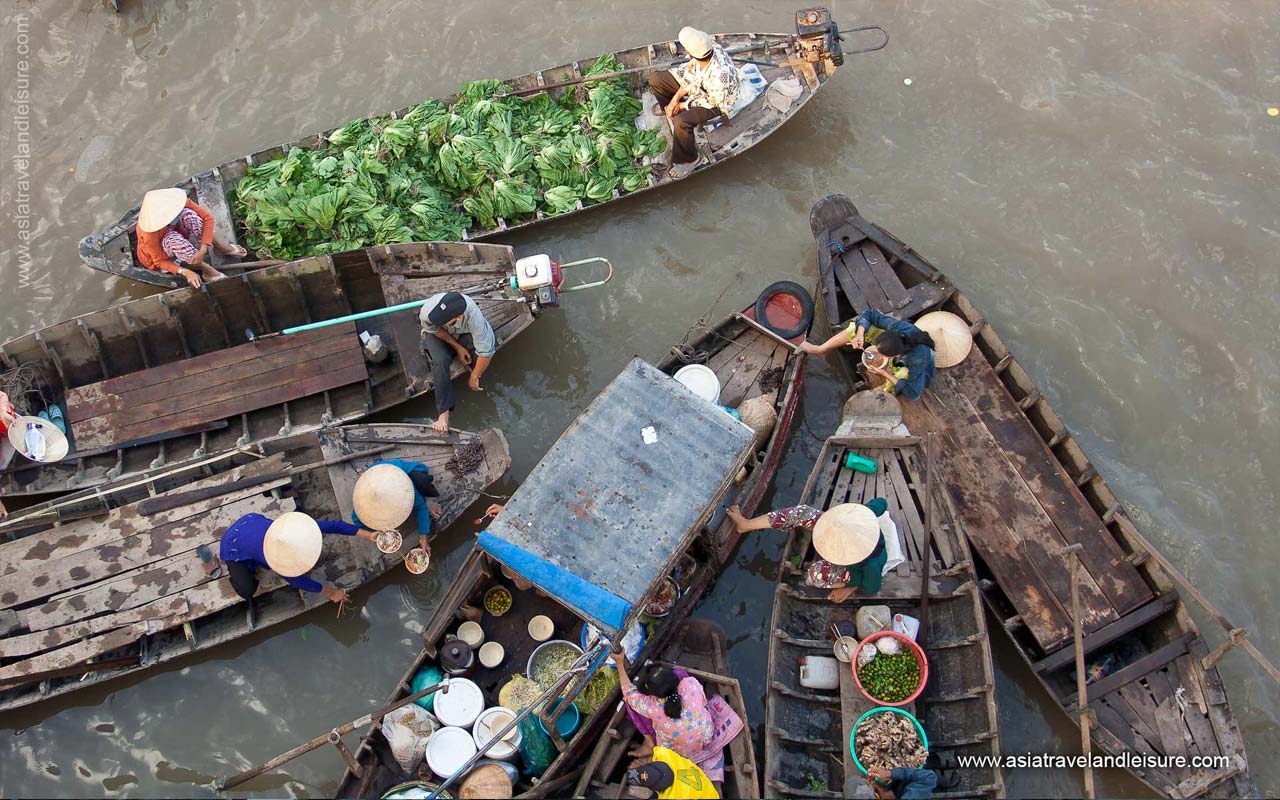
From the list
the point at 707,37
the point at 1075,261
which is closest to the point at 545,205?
the point at 707,37

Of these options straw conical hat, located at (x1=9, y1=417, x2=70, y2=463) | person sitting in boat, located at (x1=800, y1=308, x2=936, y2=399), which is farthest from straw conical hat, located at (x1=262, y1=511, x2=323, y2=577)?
person sitting in boat, located at (x1=800, y1=308, x2=936, y2=399)

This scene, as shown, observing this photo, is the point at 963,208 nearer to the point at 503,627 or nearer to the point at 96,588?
the point at 503,627

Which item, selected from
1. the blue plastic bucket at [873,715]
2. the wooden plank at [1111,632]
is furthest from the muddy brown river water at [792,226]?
the blue plastic bucket at [873,715]

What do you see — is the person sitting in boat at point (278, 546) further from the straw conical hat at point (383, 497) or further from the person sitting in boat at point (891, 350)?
the person sitting in boat at point (891, 350)

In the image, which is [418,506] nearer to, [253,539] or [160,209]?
[253,539]

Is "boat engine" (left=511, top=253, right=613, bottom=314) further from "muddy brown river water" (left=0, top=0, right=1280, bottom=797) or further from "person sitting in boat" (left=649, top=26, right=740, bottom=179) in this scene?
"person sitting in boat" (left=649, top=26, right=740, bottom=179)
